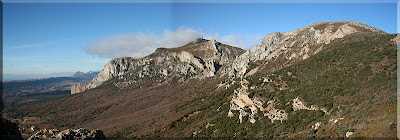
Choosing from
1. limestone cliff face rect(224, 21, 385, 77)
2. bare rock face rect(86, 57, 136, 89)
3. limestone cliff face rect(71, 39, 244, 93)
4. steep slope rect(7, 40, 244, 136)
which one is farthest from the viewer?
bare rock face rect(86, 57, 136, 89)

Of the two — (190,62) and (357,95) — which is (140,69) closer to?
(190,62)

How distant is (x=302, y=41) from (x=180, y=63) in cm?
9817

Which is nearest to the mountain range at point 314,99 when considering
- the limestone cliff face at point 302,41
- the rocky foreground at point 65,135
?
the limestone cliff face at point 302,41

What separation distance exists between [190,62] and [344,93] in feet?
389

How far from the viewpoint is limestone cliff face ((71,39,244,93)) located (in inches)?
5094

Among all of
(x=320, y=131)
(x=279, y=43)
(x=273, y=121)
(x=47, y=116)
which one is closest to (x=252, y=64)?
(x=279, y=43)

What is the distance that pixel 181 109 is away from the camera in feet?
214

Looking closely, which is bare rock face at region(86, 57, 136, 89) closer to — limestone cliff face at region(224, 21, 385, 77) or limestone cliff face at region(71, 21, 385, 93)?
limestone cliff face at region(71, 21, 385, 93)

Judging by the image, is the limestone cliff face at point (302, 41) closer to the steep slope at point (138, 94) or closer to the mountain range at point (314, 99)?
the mountain range at point (314, 99)

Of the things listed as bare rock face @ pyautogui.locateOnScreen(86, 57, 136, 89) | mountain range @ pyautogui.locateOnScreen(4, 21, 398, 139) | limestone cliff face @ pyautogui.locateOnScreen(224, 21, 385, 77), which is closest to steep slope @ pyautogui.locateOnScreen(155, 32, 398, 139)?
mountain range @ pyautogui.locateOnScreen(4, 21, 398, 139)

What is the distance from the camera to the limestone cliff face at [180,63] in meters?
129

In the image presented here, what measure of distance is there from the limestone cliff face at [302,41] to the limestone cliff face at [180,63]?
1484 inches

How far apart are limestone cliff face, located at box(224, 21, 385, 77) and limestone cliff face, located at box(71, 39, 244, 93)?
3768 cm

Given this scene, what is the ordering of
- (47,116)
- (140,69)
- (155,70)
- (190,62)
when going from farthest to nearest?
(140,69), (155,70), (190,62), (47,116)
